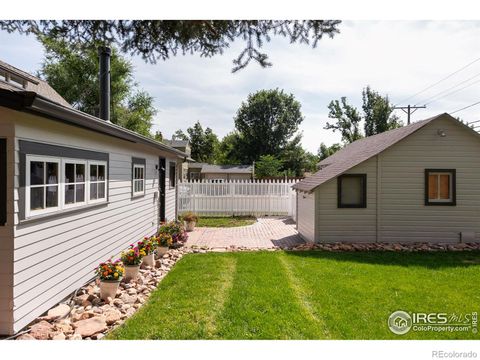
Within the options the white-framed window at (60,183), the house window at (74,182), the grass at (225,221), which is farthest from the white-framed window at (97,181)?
the grass at (225,221)

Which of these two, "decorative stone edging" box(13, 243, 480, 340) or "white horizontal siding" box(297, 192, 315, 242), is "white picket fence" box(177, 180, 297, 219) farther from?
"decorative stone edging" box(13, 243, 480, 340)

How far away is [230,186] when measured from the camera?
14.4 m

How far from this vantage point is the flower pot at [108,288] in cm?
444

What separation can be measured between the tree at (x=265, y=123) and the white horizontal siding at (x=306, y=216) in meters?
31.5

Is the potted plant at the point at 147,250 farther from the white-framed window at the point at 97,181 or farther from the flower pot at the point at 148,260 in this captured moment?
the white-framed window at the point at 97,181

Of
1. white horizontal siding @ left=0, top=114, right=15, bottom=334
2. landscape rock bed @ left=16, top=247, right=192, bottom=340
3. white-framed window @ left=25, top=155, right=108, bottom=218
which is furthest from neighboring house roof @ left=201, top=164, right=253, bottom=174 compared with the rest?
white horizontal siding @ left=0, top=114, right=15, bottom=334

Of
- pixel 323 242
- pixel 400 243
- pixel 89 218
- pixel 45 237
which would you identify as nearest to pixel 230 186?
pixel 323 242

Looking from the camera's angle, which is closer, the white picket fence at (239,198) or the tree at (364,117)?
the white picket fence at (239,198)

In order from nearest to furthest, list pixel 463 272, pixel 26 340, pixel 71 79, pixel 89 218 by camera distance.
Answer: pixel 26 340
pixel 89 218
pixel 463 272
pixel 71 79

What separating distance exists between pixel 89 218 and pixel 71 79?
20809 mm

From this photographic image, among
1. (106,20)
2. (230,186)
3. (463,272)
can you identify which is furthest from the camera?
(230,186)

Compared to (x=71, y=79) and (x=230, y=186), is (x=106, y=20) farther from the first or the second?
(x=71, y=79)

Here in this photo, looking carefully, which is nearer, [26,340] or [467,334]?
[26,340]

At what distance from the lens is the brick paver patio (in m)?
8.55
